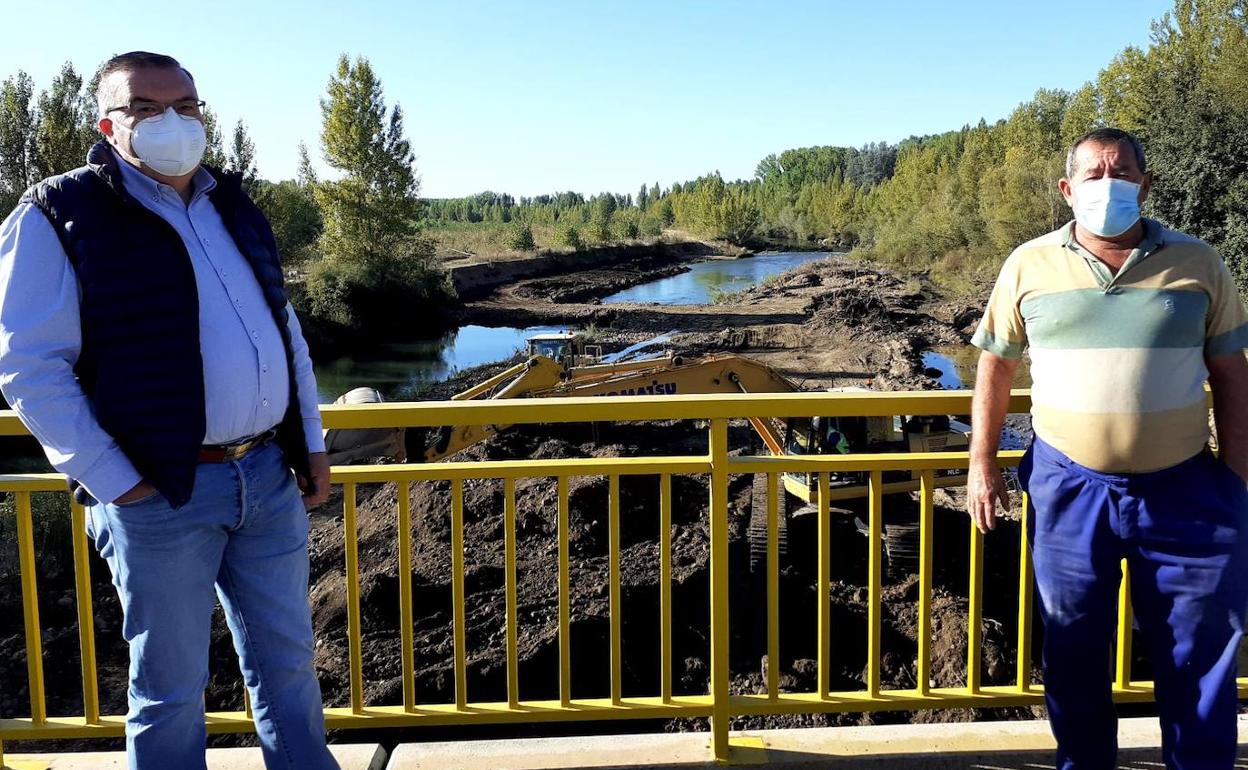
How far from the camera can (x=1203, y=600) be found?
8.31 feet

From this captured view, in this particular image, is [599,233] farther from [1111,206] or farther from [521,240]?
[1111,206]

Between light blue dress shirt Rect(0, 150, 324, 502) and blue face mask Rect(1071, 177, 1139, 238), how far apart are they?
213 centimetres

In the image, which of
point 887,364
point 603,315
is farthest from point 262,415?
point 603,315

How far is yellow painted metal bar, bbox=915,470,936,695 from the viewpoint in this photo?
10.3ft

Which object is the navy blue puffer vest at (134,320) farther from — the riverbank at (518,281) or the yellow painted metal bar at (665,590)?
the riverbank at (518,281)

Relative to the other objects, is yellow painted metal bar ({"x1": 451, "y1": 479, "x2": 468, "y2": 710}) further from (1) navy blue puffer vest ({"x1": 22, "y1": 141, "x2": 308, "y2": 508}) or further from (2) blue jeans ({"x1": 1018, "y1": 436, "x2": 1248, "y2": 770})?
(2) blue jeans ({"x1": 1018, "y1": 436, "x2": 1248, "y2": 770})

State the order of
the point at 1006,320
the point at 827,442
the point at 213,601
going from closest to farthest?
1. the point at 213,601
2. the point at 1006,320
3. the point at 827,442

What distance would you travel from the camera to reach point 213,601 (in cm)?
242

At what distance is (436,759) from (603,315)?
42.4m

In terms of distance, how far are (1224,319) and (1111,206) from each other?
401 mm

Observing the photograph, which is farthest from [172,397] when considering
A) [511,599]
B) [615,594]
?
[615,594]

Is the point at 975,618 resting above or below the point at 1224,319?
below

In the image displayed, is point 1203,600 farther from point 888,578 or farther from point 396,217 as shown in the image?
point 396,217

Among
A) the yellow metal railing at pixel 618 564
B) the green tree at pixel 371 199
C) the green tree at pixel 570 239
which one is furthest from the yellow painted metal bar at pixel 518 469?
the green tree at pixel 570 239
